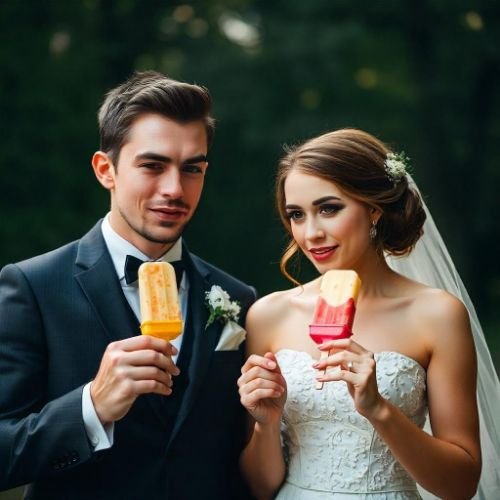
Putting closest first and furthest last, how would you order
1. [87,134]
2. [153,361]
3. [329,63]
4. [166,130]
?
[153,361] → [166,130] → [87,134] → [329,63]

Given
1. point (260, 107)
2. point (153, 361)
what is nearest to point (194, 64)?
point (260, 107)

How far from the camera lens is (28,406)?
15.0ft

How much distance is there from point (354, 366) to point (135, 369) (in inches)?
38.3

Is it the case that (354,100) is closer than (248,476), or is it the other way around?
(248,476)

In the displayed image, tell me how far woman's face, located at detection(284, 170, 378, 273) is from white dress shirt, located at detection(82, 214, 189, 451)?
668 millimetres

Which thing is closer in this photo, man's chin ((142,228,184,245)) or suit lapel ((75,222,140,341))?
suit lapel ((75,222,140,341))

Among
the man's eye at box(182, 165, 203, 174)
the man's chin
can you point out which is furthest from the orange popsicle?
the man's eye at box(182, 165, 203, 174)

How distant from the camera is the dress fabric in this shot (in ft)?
16.1

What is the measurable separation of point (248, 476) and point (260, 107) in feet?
71.5

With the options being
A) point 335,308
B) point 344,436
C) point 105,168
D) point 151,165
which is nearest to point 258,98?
point 105,168

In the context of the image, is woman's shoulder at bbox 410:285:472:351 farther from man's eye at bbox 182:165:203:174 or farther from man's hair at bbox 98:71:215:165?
man's hair at bbox 98:71:215:165

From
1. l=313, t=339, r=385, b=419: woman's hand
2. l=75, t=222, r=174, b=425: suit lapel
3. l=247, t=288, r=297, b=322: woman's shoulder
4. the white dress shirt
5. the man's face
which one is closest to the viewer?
l=313, t=339, r=385, b=419: woman's hand

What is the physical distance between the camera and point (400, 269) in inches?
238

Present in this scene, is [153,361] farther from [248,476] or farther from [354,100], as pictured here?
[354,100]
